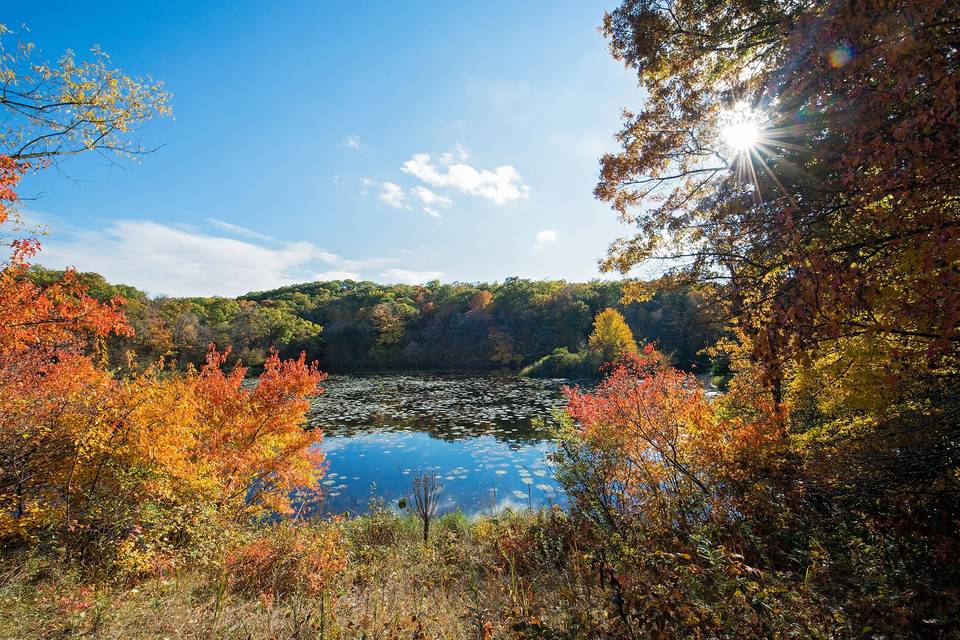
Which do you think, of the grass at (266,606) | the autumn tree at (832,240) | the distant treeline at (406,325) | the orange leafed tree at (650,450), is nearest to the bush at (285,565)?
the grass at (266,606)

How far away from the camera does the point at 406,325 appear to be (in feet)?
220

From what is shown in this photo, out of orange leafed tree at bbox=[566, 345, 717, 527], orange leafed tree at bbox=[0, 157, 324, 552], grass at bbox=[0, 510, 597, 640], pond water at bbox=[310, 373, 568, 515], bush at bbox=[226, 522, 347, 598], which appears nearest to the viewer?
grass at bbox=[0, 510, 597, 640]

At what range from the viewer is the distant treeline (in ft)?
157

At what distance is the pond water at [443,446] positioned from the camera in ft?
44.1

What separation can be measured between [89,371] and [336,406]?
67.9 feet

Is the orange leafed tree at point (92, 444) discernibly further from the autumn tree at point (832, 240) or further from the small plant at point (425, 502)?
the autumn tree at point (832, 240)

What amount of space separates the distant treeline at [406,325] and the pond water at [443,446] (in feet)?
72.7

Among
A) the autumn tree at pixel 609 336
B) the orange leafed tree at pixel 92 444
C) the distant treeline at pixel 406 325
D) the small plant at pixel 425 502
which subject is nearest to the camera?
the orange leafed tree at pixel 92 444

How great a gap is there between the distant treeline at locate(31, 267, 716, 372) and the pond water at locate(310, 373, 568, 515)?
72.7 feet

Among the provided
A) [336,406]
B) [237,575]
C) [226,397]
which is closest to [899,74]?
[237,575]

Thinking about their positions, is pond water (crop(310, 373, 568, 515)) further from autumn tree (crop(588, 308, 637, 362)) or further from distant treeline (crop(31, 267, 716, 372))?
distant treeline (crop(31, 267, 716, 372))

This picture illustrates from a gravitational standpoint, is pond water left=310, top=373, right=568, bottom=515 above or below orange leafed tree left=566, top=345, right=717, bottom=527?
below

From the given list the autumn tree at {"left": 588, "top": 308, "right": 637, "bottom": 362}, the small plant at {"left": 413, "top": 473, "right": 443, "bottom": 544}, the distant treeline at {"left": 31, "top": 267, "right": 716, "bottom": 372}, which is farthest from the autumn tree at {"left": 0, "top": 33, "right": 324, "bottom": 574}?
the distant treeline at {"left": 31, "top": 267, "right": 716, "bottom": 372}

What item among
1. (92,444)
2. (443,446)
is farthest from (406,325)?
(92,444)
